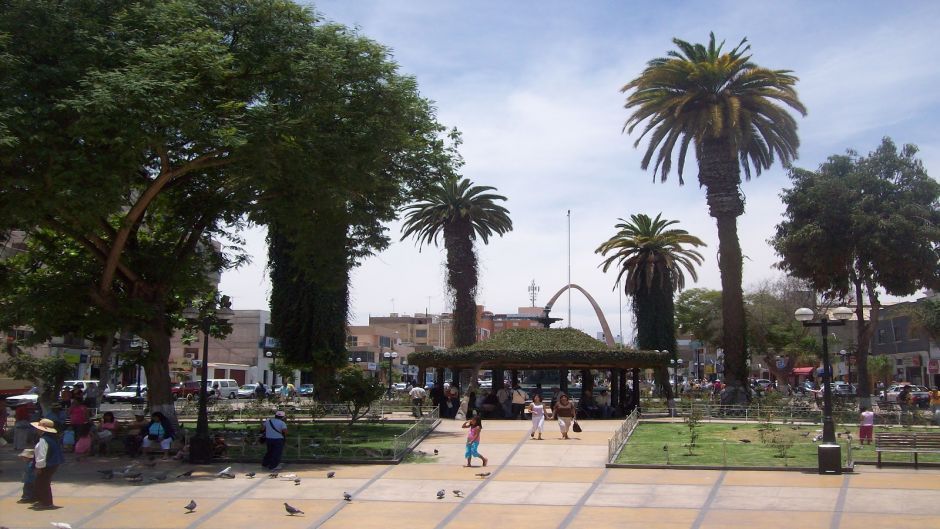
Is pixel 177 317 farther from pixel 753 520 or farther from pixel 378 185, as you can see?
pixel 753 520

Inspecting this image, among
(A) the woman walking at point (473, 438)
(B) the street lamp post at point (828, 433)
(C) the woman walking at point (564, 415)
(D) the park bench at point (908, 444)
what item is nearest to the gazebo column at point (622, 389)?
(C) the woman walking at point (564, 415)

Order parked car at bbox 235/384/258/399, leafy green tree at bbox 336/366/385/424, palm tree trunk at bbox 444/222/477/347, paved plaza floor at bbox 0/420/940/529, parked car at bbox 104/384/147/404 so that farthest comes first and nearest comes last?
parked car at bbox 235/384/258/399
palm tree trunk at bbox 444/222/477/347
parked car at bbox 104/384/147/404
leafy green tree at bbox 336/366/385/424
paved plaza floor at bbox 0/420/940/529

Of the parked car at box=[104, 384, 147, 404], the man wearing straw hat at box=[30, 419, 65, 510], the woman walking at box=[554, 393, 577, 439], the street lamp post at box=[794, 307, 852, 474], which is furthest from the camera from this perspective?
the parked car at box=[104, 384, 147, 404]

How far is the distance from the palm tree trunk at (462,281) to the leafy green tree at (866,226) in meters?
17.6

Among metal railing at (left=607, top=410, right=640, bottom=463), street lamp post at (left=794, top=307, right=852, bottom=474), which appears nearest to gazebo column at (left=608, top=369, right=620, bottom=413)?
metal railing at (left=607, top=410, right=640, bottom=463)

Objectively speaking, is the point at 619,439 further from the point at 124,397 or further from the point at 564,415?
the point at 124,397

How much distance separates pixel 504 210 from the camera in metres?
51.1

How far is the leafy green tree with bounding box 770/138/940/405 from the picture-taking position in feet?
121

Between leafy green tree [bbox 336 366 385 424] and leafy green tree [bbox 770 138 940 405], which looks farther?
leafy green tree [bbox 770 138 940 405]

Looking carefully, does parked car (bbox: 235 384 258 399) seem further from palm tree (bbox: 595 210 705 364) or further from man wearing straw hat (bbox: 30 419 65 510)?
man wearing straw hat (bbox: 30 419 65 510)

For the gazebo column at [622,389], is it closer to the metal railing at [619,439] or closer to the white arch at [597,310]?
the metal railing at [619,439]

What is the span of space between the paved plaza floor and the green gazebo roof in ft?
40.6

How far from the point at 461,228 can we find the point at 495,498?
116ft

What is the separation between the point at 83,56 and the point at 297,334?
2975 centimetres
